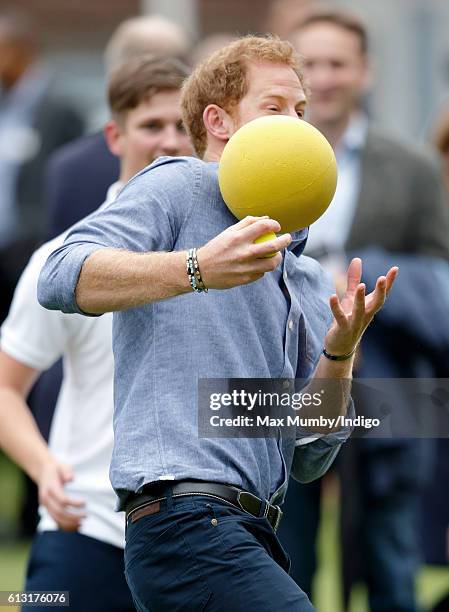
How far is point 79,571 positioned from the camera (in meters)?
4.98

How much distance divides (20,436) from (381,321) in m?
1.84

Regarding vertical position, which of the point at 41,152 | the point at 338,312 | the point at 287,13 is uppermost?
the point at 287,13

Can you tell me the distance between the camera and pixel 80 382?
504 centimetres

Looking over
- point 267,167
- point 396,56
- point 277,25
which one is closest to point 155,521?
point 267,167

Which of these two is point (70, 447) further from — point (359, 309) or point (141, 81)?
point (359, 309)

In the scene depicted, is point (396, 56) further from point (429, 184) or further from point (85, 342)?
point (85, 342)

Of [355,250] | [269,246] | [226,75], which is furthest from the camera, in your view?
[355,250]

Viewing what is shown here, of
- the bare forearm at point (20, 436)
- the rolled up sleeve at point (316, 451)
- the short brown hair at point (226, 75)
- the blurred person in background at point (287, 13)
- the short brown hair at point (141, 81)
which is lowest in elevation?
the rolled up sleeve at point (316, 451)

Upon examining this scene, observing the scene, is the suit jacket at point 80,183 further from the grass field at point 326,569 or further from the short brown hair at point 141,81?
the grass field at point 326,569

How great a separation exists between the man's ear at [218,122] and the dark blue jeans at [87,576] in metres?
1.56

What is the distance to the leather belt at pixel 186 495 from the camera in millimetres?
3707

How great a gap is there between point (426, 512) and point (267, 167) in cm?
439

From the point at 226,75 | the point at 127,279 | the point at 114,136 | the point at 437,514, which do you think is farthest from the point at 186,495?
the point at 437,514

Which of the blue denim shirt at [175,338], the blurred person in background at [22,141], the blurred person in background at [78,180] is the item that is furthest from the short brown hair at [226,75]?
the blurred person in background at [22,141]
